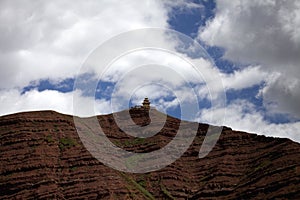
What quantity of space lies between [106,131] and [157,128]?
18.0 metres

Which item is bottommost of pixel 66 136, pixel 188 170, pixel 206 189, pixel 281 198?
pixel 281 198

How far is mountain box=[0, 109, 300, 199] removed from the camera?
146 m

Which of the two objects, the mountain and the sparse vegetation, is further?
the sparse vegetation

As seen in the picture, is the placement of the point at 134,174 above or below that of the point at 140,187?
above

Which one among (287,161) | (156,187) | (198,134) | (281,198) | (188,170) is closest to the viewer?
Answer: (281,198)

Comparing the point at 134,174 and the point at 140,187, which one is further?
the point at 134,174

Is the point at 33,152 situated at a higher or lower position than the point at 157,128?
lower

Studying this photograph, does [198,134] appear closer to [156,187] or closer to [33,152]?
[156,187]

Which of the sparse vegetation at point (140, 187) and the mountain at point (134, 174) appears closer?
the mountain at point (134, 174)

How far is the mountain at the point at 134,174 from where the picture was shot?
146000 mm

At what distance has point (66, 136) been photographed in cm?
17462

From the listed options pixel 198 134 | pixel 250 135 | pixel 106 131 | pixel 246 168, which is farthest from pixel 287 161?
pixel 106 131

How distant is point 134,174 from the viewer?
168 meters

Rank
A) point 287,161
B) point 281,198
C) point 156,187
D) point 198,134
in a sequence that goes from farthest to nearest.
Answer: point 198,134 → point 156,187 → point 287,161 → point 281,198
